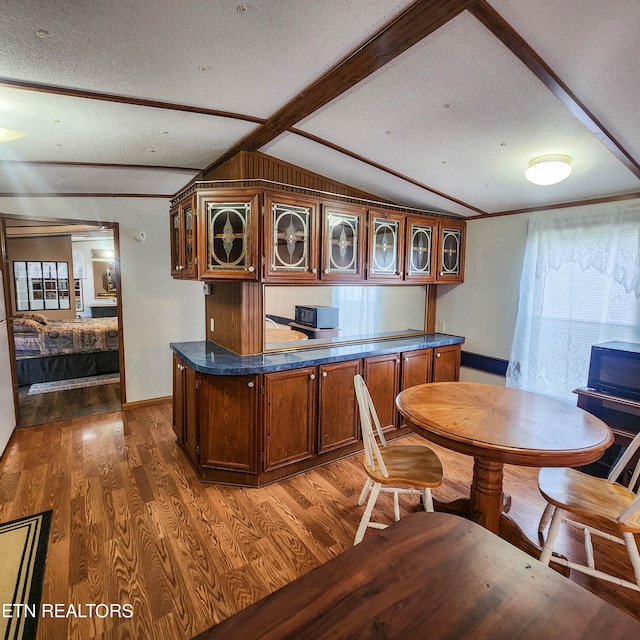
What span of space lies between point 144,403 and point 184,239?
2372 mm

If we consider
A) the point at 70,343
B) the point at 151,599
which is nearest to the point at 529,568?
the point at 151,599

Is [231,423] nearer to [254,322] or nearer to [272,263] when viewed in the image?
[254,322]

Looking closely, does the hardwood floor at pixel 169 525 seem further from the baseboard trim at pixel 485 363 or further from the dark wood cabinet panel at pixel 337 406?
the baseboard trim at pixel 485 363

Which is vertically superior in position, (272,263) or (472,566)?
(272,263)

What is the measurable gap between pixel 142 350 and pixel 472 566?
4182 millimetres

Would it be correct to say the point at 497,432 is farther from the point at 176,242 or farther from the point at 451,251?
the point at 176,242

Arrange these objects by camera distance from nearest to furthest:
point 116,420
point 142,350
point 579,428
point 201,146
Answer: point 579,428
point 201,146
point 116,420
point 142,350

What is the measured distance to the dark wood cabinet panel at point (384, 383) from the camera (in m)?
3.21

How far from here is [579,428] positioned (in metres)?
1.92

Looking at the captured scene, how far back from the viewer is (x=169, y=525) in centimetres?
229

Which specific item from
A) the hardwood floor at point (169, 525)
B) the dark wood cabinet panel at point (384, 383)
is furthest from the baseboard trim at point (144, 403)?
the dark wood cabinet panel at point (384, 383)

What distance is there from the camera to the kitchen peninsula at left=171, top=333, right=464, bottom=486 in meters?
2.63

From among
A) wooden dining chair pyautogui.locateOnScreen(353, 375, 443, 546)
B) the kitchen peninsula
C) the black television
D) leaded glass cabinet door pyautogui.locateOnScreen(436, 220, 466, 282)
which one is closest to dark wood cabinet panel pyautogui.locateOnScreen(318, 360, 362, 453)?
the kitchen peninsula

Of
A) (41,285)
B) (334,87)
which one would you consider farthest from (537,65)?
(41,285)
